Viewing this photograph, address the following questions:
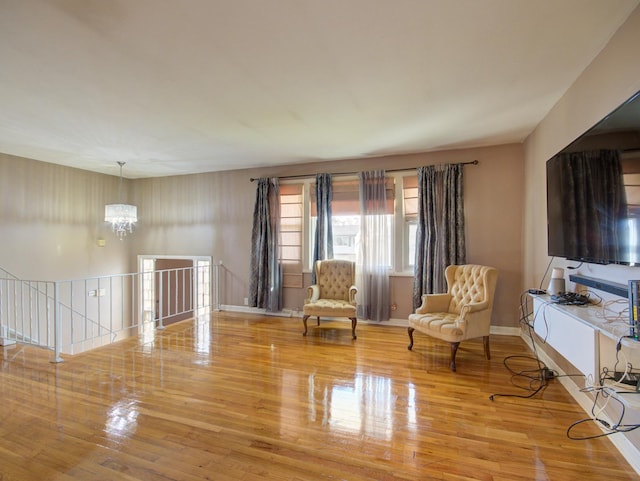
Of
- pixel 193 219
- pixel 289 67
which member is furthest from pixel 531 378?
pixel 193 219

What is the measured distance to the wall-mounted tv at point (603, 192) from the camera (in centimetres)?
169

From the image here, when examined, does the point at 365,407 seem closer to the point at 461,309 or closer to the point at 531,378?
the point at 461,309

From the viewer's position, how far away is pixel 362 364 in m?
3.38

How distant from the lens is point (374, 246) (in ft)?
16.0

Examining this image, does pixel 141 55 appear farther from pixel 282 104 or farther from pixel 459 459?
pixel 459 459

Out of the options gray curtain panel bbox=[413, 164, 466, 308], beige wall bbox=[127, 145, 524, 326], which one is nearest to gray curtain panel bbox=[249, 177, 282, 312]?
beige wall bbox=[127, 145, 524, 326]

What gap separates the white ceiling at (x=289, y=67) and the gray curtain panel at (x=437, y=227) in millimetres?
571

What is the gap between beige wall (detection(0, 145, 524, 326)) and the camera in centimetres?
436

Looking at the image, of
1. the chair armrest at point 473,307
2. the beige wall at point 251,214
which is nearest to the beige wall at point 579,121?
the beige wall at point 251,214

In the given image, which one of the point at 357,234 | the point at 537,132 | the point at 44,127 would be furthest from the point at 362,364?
the point at 44,127

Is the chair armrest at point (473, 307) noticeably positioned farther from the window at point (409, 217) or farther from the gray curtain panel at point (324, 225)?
the gray curtain panel at point (324, 225)

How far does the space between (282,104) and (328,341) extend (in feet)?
9.60

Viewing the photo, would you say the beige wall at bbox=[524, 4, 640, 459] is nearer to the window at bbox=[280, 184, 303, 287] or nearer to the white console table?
the white console table

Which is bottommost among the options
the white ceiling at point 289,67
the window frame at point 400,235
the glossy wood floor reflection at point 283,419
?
the glossy wood floor reflection at point 283,419
